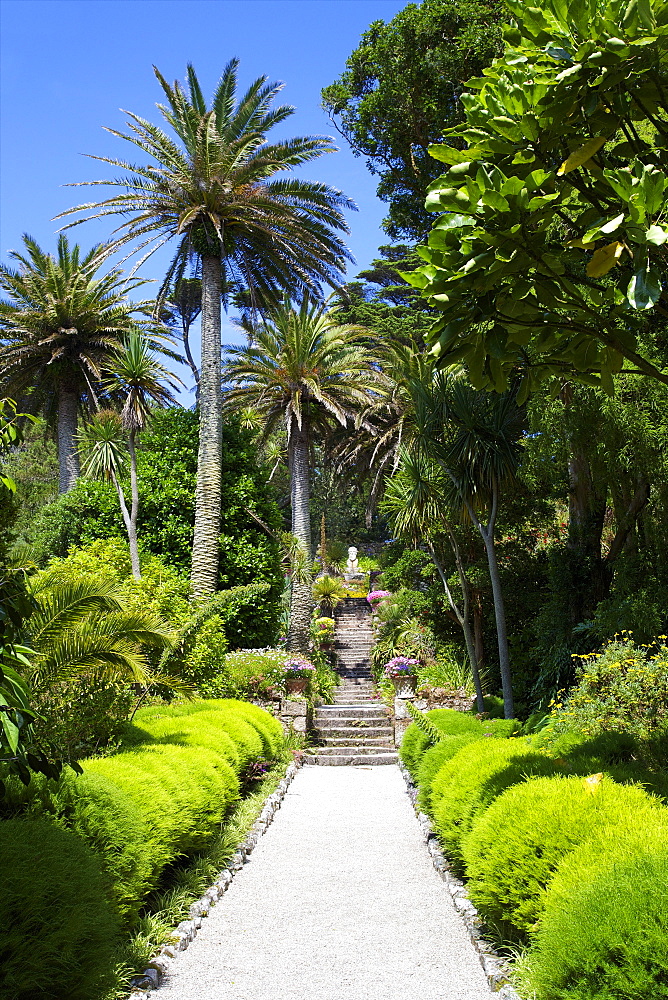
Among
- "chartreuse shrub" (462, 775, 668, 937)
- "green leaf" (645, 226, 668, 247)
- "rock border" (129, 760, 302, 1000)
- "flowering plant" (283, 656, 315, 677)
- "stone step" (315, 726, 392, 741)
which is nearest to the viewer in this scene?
"green leaf" (645, 226, 668, 247)

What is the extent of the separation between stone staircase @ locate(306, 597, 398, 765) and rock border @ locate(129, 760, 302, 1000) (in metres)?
4.09

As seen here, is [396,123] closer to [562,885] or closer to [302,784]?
[302,784]

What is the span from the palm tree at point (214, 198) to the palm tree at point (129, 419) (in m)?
1.70

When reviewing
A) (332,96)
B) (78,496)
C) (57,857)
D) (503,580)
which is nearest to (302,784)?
(503,580)

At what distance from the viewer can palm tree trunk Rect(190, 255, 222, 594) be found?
14703mm

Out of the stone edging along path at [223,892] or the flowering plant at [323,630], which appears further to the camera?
the flowering plant at [323,630]

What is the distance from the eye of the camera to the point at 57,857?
341cm

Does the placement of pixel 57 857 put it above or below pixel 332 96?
below

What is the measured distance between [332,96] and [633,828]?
47.4ft

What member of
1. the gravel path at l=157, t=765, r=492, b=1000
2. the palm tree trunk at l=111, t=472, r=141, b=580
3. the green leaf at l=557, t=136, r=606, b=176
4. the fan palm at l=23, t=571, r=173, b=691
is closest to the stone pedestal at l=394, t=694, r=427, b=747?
the gravel path at l=157, t=765, r=492, b=1000

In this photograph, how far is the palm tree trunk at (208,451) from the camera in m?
14.7

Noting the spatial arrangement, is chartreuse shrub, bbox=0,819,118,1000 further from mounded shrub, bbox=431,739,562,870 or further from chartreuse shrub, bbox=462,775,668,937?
mounded shrub, bbox=431,739,562,870

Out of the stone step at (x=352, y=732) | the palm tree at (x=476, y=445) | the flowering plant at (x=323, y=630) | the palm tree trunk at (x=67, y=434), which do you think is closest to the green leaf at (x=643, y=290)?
the palm tree at (x=476, y=445)

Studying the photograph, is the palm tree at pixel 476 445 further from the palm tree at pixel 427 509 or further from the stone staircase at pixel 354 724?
the stone staircase at pixel 354 724
